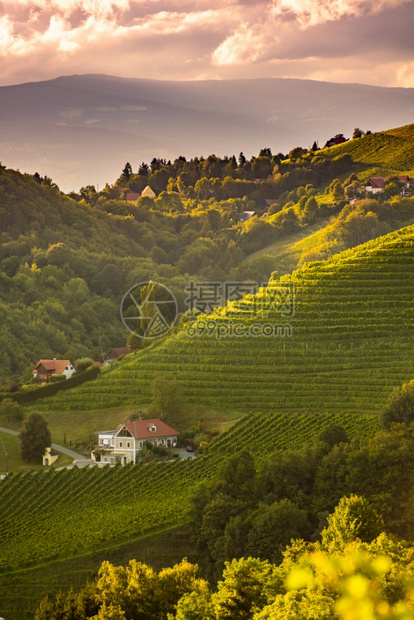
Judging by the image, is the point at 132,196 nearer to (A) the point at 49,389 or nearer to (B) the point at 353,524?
(A) the point at 49,389

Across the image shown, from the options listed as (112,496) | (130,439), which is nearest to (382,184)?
(130,439)

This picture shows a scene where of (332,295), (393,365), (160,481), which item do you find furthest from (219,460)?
(332,295)

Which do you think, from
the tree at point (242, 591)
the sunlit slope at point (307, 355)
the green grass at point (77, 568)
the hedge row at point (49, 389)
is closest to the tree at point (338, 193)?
the sunlit slope at point (307, 355)

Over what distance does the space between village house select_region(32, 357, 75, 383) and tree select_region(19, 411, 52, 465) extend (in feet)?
44.5

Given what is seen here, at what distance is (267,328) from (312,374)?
18.7 feet

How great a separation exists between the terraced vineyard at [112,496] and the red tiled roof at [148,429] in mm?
3094

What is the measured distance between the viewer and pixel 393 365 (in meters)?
50.0

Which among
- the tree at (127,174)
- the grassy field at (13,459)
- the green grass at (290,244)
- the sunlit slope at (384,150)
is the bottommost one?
the grassy field at (13,459)

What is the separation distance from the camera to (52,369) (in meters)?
60.2

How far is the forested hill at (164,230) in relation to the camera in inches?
3280

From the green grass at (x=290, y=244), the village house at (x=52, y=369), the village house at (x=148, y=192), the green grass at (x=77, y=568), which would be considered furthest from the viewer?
the village house at (x=148, y=192)

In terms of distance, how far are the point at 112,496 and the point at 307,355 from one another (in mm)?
16761

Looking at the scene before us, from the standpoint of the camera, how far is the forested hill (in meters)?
83.3

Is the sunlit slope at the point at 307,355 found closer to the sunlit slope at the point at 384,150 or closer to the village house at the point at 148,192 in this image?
the sunlit slope at the point at 384,150
